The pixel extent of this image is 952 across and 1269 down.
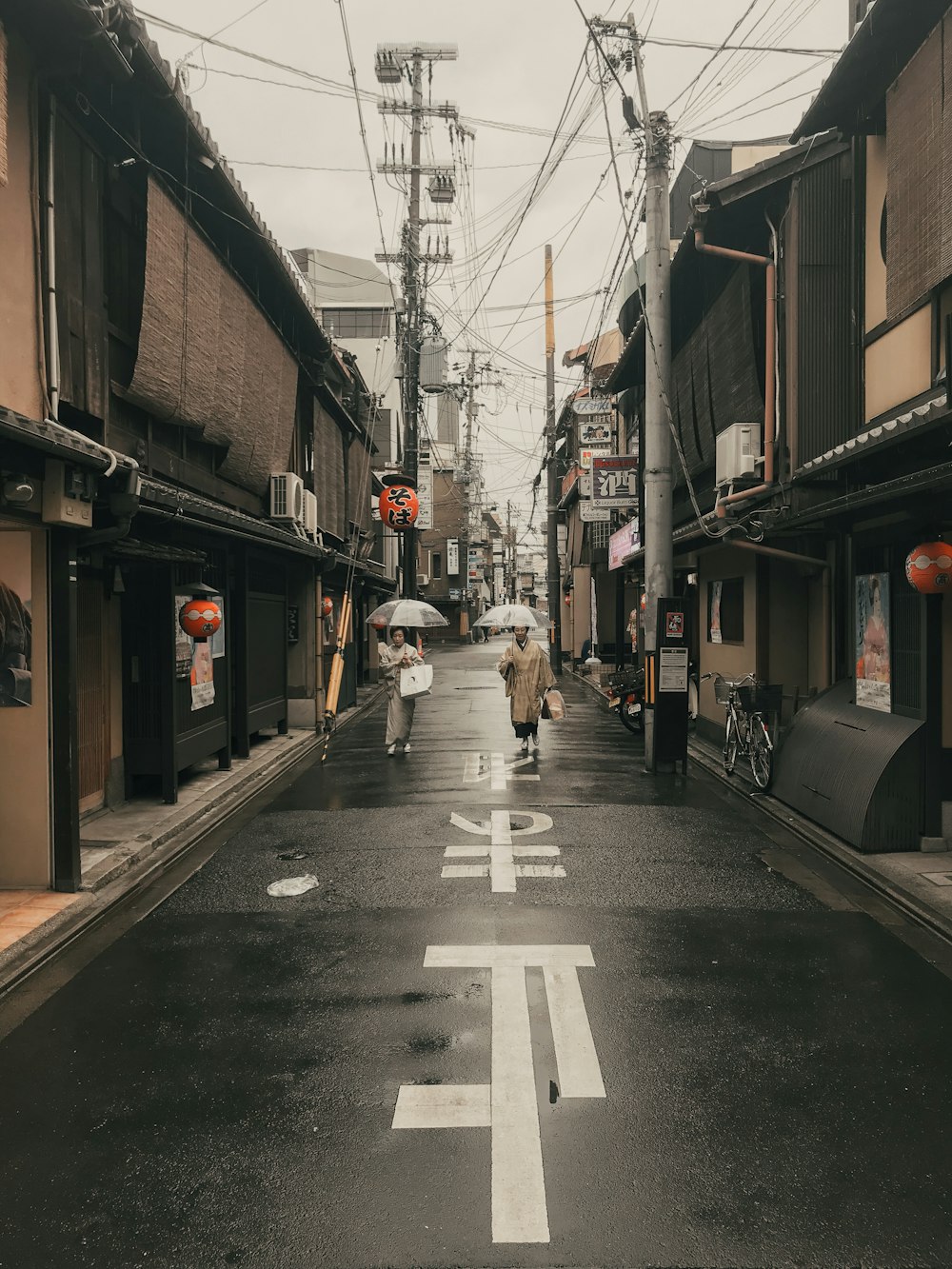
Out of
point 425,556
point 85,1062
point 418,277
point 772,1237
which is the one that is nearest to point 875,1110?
point 772,1237

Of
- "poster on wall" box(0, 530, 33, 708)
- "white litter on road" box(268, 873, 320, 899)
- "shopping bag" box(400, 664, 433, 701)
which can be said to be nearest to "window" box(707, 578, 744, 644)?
"shopping bag" box(400, 664, 433, 701)

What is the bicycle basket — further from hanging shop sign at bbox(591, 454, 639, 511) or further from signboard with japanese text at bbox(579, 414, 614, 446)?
signboard with japanese text at bbox(579, 414, 614, 446)

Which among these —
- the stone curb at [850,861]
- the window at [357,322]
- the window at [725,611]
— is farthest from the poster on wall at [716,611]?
the window at [357,322]

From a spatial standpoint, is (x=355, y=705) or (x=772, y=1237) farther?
(x=355, y=705)

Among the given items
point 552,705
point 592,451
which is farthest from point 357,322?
point 552,705

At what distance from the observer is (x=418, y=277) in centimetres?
2417

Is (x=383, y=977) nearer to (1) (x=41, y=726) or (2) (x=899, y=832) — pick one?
(1) (x=41, y=726)

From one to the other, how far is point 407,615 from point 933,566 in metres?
10.4

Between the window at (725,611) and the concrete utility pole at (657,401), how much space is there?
2.19m

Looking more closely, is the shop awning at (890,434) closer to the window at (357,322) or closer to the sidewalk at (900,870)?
the sidewalk at (900,870)

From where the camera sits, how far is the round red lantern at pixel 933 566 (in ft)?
26.7

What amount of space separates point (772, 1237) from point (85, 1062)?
3660 mm

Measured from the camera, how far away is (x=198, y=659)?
12523 mm

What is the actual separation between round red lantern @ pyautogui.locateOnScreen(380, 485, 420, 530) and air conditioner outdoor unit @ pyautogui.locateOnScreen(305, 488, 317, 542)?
4.97 meters
